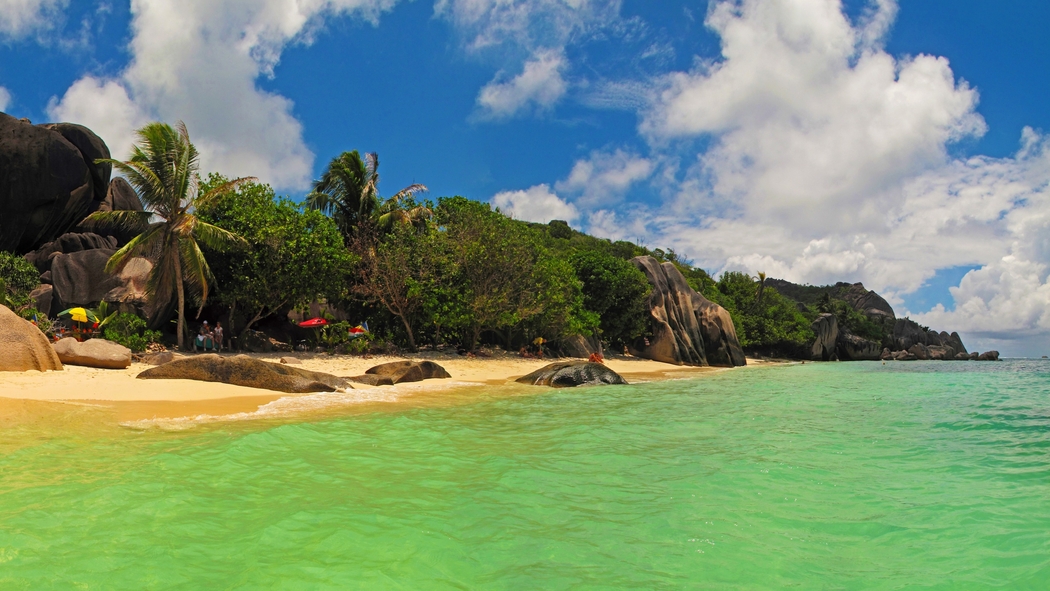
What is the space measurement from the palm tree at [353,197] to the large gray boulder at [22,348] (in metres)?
16.1

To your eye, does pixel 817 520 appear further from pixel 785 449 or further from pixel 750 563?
pixel 785 449

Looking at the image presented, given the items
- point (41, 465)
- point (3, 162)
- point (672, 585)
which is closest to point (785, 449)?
point (672, 585)

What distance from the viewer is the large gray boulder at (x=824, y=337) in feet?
192

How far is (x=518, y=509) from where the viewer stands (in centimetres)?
489

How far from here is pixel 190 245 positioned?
18.9 m

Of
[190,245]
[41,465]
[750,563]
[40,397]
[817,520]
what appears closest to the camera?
[750,563]

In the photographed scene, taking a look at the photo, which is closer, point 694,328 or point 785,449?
point 785,449

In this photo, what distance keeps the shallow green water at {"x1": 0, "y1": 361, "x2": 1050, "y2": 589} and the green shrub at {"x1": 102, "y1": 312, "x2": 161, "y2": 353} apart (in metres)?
12.2

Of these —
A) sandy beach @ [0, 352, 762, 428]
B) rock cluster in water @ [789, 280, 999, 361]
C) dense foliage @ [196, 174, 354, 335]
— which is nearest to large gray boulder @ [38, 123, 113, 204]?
dense foliage @ [196, 174, 354, 335]

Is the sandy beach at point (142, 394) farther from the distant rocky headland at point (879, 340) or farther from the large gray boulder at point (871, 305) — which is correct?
the large gray boulder at point (871, 305)

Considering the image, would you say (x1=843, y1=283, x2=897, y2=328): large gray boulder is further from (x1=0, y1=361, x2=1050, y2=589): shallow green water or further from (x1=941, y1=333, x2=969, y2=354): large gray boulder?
(x1=0, y1=361, x2=1050, y2=589): shallow green water

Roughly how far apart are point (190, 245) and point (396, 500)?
17414mm

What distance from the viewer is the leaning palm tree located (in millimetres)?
18875

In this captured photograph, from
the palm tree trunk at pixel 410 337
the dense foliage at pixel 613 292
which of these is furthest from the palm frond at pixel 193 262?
the dense foliage at pixel 613 292
